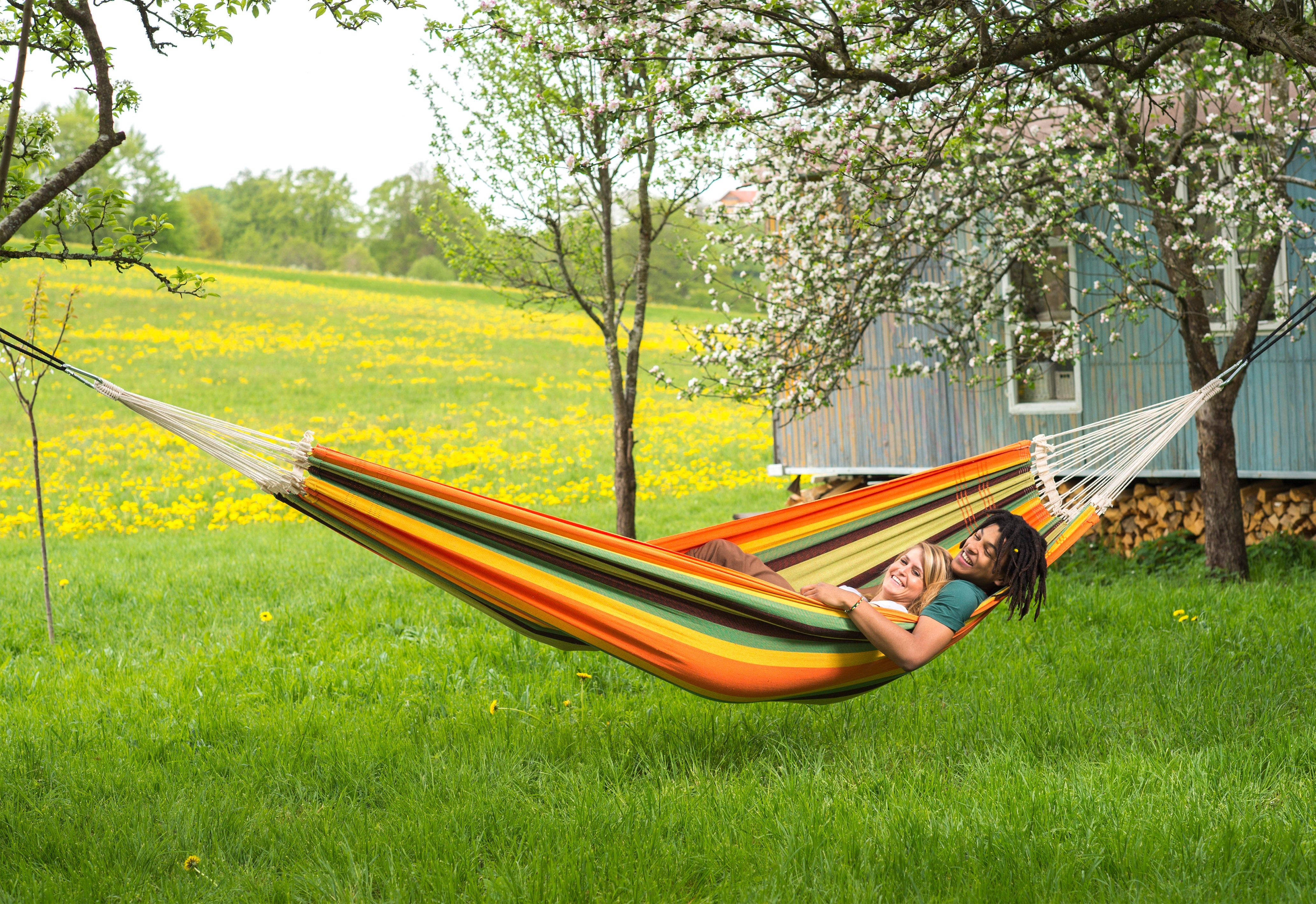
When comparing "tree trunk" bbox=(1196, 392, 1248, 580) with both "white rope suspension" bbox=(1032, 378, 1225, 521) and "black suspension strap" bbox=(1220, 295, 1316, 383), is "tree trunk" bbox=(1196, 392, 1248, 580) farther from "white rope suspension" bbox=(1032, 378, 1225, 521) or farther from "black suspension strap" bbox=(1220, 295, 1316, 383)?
"white rope suspension" bbox=(1032, 378, 1225, 521)

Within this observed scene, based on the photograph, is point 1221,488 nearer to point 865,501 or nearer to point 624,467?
point 865,501

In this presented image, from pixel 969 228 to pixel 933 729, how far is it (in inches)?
186

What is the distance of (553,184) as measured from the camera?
19.7 ft

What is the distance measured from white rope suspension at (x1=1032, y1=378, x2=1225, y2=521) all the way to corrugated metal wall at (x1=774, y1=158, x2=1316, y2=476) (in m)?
2.04

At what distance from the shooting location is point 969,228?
7008mm

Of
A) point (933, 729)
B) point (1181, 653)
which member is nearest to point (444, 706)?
point (933, 729)

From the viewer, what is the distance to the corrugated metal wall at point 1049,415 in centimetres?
614

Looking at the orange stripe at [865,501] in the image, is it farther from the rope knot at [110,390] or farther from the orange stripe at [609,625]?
the rope knot at [110,390]

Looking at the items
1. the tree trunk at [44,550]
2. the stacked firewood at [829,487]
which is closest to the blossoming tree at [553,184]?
the tree trunk at [44,550]

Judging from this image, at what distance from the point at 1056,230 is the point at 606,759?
4.21 m

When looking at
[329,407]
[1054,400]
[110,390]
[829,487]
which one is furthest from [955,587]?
[329,407]

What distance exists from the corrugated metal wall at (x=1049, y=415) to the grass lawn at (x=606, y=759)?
1101 mm

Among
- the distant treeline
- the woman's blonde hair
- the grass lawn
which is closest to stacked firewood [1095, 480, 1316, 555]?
the grass lawn

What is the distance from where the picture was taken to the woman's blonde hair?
3.05 metres
